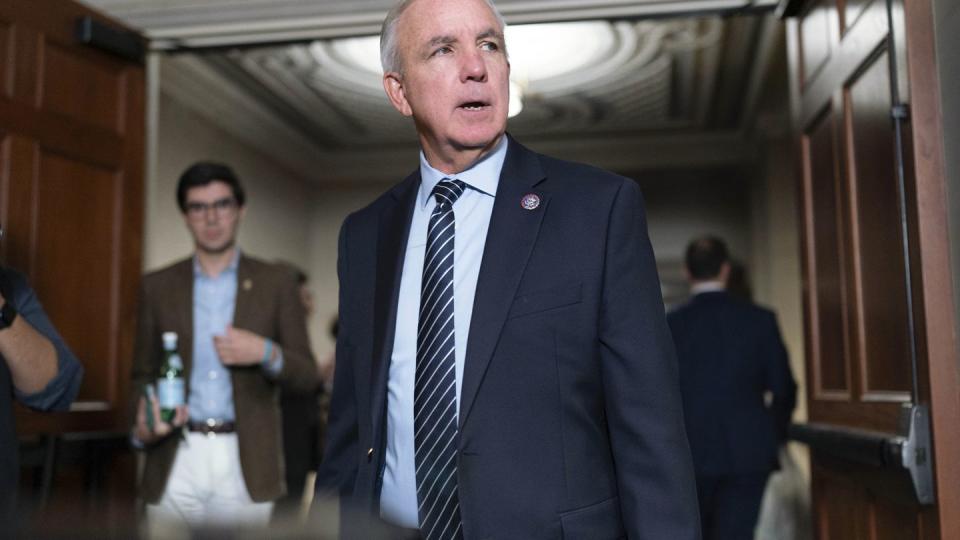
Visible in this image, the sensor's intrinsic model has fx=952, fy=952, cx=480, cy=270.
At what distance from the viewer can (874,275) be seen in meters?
2.37

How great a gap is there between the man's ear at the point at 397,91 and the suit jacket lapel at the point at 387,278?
0.12m

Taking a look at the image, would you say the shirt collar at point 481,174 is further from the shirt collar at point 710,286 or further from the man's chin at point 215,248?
the shirt collar at point 710,286

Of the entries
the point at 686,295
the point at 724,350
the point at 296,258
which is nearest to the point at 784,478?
the point at 686,295

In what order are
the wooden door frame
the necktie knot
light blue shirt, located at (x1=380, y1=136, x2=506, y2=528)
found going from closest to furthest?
light blue shirt, located at (x1=380, y1=136, x2=506, y2=528) < the necktie knot < the wooden door frame

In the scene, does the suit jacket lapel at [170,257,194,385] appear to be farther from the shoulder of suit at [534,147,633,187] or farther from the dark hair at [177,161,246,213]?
the shoulder of suit at [534,147,633,187]

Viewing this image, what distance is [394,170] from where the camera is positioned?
10.4 m

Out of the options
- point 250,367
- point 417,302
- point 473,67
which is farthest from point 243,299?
point 473,67

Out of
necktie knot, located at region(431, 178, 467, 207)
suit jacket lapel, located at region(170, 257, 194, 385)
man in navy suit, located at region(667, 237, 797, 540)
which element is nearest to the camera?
necktie knot, located at region(431, 178, 467, 207)

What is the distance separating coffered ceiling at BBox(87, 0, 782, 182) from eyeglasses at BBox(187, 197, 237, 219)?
→ 0.69 meters

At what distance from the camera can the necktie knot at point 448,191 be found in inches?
62.6

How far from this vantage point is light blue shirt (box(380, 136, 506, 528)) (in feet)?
4.89

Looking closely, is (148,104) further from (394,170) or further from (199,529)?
(394,170)

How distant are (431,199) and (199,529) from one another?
1188 millimetres

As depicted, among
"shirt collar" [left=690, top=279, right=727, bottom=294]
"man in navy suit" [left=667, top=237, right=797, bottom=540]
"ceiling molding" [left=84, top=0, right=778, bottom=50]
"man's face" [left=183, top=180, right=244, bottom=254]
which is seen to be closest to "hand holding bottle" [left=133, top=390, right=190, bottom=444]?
"man's face" [left=183, top=180, right=244, bottom=254]
